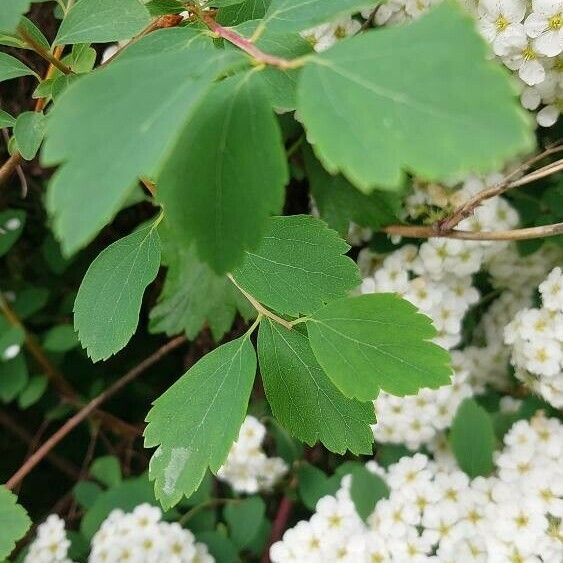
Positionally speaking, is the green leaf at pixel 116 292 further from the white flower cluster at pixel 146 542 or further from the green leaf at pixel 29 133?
Answer: the white flower cluster at pixel 146 542

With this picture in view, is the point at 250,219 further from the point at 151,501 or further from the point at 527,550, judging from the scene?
the point at 151,501

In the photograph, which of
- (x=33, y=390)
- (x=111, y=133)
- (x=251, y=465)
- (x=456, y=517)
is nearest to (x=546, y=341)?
(x=456, y=517)

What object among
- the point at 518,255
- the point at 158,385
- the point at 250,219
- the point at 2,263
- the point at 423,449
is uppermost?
the point at 250,219

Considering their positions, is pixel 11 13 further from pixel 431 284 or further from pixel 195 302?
pixel 431 284

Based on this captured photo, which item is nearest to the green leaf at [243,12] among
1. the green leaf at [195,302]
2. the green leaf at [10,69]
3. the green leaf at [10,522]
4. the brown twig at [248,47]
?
the brown twig at [248,47]

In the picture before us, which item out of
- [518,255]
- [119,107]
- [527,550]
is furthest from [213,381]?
[518,255]

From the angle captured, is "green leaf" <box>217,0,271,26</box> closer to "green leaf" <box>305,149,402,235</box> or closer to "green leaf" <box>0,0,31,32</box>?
"green leaf" <box>0,0,31,32</box>

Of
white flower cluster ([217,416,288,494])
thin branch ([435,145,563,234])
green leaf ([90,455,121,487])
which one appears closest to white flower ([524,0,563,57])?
thin branch ([435,145,563,234])
